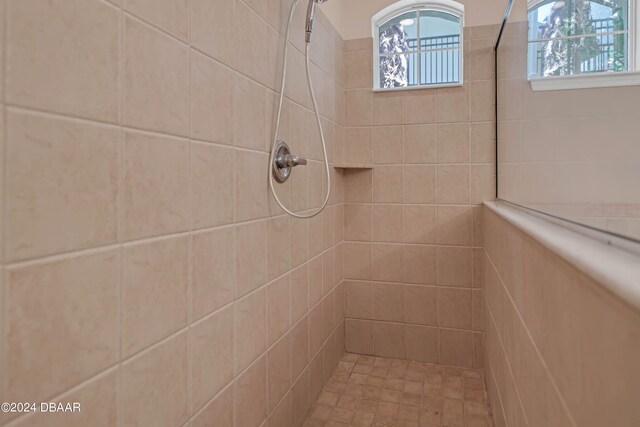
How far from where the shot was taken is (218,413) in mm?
1072

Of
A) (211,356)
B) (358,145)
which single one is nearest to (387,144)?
(358,145)

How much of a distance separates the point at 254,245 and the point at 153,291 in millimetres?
471

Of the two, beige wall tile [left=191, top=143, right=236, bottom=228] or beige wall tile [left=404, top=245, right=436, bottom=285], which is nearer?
beige wall tile [left=191, top=143, right=236, bottom=228]

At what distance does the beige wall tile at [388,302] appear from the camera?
2305 millimetres

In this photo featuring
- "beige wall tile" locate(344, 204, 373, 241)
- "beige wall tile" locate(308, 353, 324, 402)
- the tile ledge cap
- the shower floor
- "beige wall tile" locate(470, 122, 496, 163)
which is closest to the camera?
the tile ledge cap

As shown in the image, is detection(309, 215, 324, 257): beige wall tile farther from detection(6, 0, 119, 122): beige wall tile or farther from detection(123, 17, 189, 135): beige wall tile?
detection(6, 0, 119, 122): beige wall tile

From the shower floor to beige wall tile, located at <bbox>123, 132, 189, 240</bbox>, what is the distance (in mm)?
1248

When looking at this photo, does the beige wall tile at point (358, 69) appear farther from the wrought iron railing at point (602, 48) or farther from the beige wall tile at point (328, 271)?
the wrought iron railing at point (602, 48)

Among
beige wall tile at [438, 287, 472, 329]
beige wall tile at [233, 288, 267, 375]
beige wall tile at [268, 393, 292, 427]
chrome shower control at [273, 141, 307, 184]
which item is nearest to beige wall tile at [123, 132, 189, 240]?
beige wall tile at [233, 288, 267, 375]

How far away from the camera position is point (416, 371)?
7.07 feet

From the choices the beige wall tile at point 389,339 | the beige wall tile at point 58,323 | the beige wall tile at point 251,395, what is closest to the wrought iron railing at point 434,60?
the beige wall tile at point 389,339

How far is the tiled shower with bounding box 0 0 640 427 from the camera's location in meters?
0.58

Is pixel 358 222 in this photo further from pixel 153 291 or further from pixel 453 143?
pixel 153 291

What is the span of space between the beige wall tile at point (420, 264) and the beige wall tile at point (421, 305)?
0.05 m
